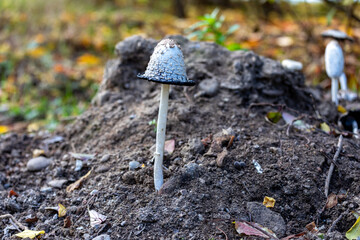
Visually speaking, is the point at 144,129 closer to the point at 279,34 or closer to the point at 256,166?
the point at 256,166

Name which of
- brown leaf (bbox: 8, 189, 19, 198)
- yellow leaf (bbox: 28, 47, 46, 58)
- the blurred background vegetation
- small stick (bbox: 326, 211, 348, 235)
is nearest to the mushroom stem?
small stick (bbox: 326, 211, 348, 235)

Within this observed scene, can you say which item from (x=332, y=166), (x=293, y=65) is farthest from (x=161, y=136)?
(x=293, y=65)

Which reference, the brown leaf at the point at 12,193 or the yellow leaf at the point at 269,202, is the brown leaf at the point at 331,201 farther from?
the brown leaf at the point at 12,193

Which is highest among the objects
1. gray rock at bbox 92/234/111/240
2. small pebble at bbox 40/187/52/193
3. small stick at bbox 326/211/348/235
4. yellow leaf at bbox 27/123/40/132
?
gray rock at bbox 92/234/111/240

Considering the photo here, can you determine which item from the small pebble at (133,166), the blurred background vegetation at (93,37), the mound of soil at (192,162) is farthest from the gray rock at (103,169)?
the blurred background vegetation at (93,37)

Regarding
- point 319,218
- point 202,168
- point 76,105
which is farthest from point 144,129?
point 76,105

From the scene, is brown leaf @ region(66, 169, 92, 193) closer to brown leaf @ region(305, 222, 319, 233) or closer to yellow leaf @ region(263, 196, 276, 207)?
yellow leaf @ region(263, 196, 276, 207)

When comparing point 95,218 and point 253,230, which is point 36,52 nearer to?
point 95,218
